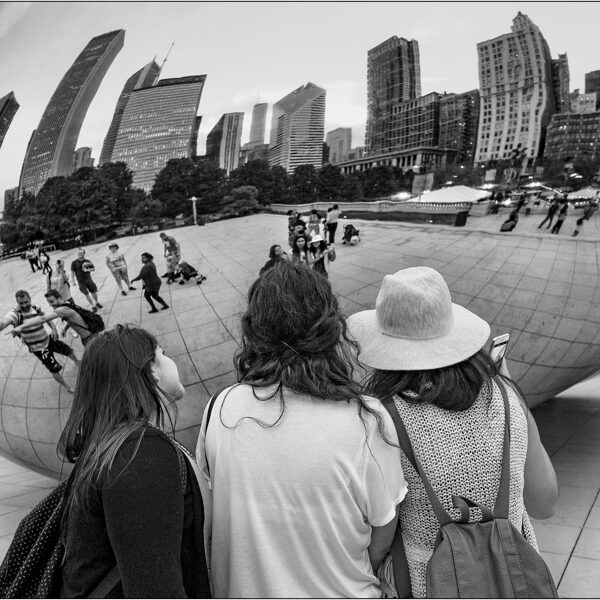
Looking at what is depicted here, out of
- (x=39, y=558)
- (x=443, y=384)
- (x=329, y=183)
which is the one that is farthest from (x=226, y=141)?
(x=39, y=558)

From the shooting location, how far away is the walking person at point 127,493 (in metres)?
A: 1.23

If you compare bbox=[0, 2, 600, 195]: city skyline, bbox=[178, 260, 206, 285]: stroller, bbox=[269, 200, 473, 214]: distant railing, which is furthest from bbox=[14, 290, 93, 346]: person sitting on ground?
bbox=[269, 200, 473, 214]: distant railing

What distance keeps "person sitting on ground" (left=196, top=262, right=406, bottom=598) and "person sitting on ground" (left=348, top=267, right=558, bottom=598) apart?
0.11 metres

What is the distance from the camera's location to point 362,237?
2.74 m

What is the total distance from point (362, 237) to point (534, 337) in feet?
4.52

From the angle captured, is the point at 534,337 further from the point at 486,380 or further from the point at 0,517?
the point at 0,517

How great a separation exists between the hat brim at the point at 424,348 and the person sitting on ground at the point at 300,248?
35.2 inches

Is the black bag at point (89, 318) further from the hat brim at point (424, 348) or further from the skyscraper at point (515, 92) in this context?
the skyscraper at point (515, 92)

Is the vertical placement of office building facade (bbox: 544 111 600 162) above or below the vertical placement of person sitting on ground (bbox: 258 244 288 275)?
above

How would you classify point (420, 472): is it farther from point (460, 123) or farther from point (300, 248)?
point (460, 123)

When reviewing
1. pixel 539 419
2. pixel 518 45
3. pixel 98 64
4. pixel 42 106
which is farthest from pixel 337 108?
pixel 539 419

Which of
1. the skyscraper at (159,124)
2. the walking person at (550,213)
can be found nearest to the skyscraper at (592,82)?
the walking person at (550,213)

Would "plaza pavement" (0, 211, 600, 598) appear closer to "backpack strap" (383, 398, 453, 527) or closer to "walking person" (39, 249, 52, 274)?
"walking person" (39, 249, 52, 274)

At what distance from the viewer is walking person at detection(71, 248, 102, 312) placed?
2.55 meters
